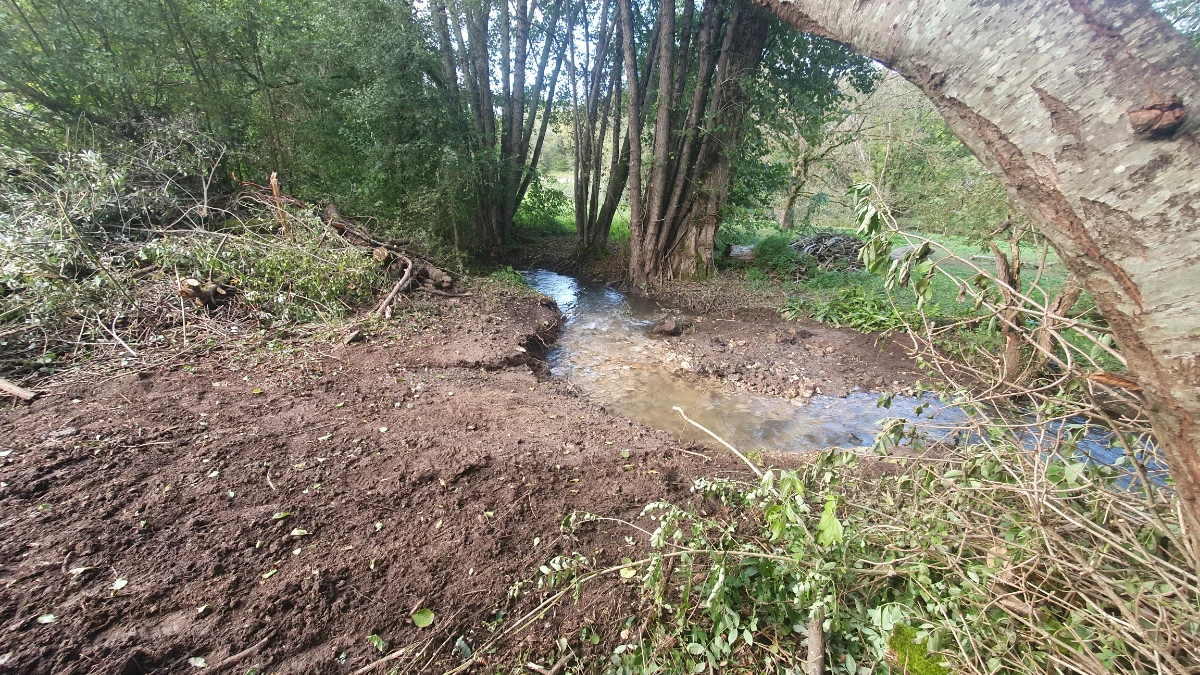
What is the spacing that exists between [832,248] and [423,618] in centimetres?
1119

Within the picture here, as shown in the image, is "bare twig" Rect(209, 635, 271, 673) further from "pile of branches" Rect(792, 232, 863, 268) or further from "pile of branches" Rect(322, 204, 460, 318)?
"pile of branches" Rect(792, 232, 863, 268)

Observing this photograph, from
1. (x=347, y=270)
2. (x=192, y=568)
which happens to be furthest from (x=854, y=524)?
(x=347, y=270)

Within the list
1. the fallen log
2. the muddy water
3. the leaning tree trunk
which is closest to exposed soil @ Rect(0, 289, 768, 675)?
the muddy water

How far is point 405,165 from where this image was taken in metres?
8.15

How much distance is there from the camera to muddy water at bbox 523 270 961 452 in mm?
4469

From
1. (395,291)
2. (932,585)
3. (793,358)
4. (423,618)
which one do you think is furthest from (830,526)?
(395,291)

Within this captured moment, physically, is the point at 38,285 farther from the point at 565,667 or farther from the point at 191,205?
the point at 565,667

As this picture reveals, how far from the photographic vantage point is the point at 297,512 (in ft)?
7.63

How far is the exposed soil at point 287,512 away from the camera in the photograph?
172 cm

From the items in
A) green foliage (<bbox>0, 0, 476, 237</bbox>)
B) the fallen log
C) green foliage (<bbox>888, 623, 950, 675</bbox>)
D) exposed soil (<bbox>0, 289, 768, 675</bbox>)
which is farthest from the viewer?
green foliage (<bbox>0, 0, 476, 237</bbox>)

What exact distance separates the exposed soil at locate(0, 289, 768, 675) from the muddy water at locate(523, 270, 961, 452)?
1.08 m

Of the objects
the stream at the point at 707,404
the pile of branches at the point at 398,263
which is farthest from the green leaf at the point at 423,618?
the pile of branches at the point at 398,263

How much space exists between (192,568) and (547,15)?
40.7ft

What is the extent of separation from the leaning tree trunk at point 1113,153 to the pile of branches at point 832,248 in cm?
1004
